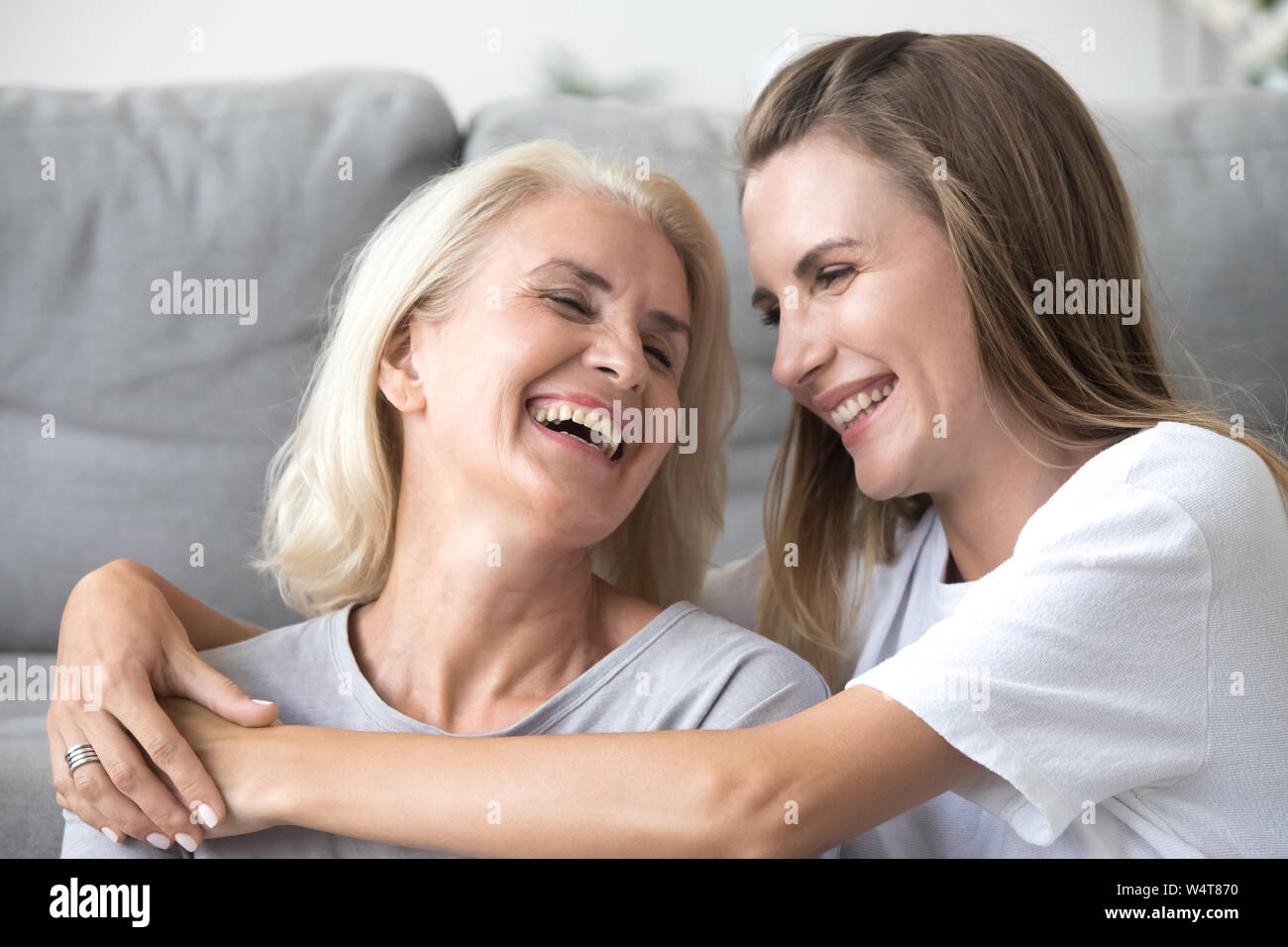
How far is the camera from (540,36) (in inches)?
165

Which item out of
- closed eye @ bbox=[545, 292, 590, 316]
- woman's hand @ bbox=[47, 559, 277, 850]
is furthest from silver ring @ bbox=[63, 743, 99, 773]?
closed eye @ bbox=[545, 292, 590, 316]

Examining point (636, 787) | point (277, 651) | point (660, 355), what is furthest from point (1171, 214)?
point (277, 651)

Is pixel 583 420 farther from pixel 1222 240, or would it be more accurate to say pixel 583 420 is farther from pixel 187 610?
pixel 1222 240

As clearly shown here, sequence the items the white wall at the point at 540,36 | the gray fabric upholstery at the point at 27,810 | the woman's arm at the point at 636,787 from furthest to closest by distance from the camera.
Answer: the white wall at the point at 540,36 → the gray fabric upholstery at the point at 27,810 → the woman's arm at the point at 636,787

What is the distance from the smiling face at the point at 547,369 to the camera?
118cm

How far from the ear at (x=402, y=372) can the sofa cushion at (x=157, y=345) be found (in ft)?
1.90

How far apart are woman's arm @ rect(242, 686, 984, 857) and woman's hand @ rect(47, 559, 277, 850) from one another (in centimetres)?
8

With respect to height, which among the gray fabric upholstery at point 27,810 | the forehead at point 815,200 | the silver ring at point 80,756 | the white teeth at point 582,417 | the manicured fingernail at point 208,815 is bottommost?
the gray fabric upholstery at point 27,810

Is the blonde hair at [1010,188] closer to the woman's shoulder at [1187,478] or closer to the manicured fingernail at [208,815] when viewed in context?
the woman's shoulder at [1187,478]

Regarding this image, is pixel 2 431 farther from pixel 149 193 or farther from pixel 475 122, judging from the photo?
pixel 475 122

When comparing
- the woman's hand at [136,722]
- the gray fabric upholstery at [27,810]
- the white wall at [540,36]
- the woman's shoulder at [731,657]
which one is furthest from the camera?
the white wall at [540,36]

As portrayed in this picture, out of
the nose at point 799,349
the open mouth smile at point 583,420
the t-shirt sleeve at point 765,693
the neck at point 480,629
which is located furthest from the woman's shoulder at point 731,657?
the nose at point 799,349

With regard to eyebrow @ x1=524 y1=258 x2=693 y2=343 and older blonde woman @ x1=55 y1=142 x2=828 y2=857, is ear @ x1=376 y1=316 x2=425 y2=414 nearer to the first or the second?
older blonde woman @ x1=55 y1=142 x2=828 y2=857

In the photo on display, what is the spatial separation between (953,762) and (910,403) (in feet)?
1.41
